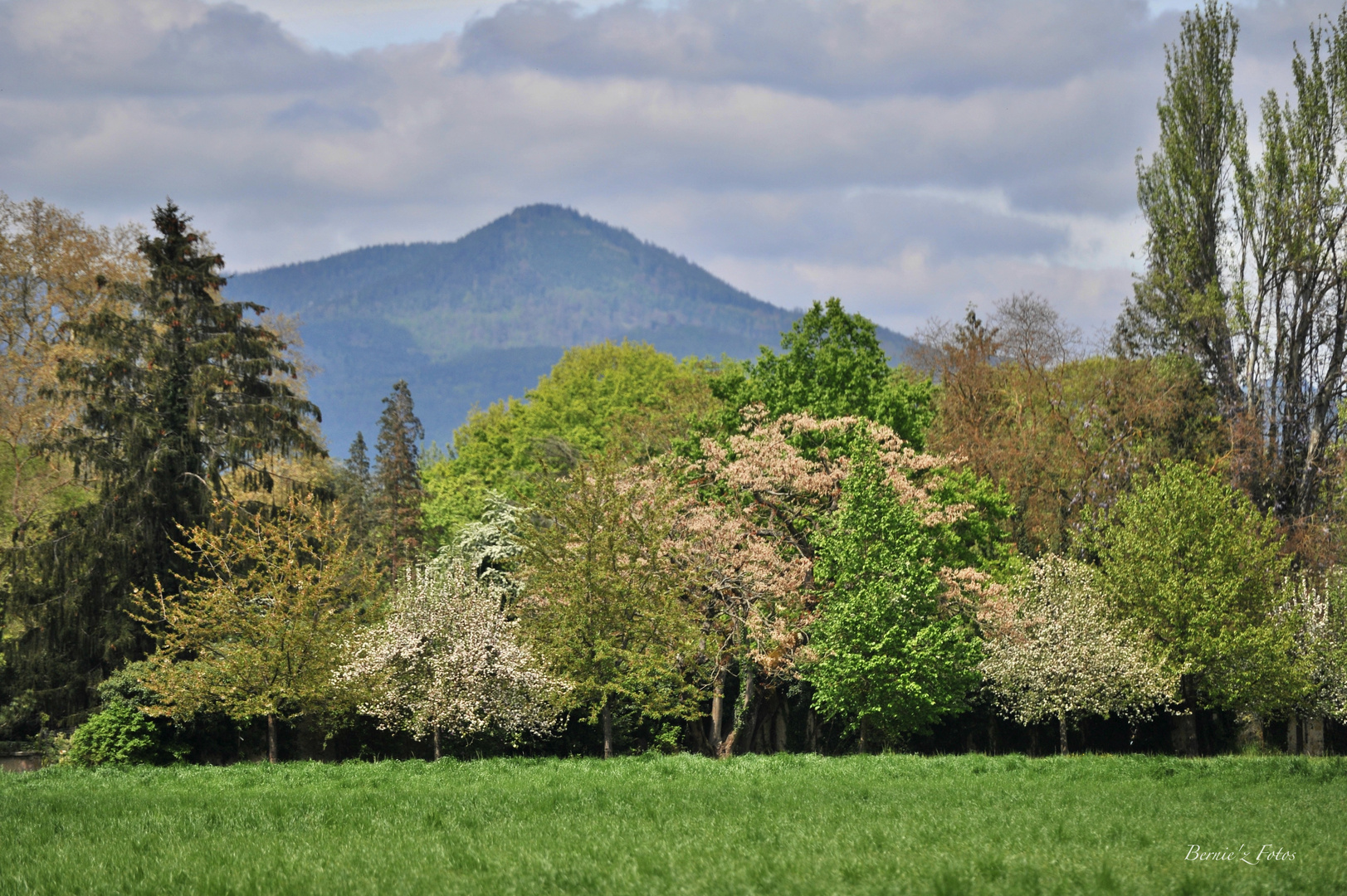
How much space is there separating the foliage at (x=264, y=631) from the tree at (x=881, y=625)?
12.9 metres

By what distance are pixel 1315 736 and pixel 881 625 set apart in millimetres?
19487

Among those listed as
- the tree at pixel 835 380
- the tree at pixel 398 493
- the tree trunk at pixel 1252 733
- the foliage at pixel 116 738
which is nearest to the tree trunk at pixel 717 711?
the tree at pixel 835 380

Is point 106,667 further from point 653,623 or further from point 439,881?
point 439,881

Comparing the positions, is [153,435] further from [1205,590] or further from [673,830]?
[1205,590]

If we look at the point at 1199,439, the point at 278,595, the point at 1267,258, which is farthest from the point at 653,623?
the point at 1267,258

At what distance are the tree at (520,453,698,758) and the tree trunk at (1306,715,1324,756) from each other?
2263cm

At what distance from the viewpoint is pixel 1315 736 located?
3731 centimetres

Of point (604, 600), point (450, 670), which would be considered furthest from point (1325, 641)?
point (450, 670)

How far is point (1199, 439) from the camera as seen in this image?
143 ft

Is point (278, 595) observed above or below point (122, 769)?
above

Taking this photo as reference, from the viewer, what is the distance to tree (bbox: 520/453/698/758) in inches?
1107

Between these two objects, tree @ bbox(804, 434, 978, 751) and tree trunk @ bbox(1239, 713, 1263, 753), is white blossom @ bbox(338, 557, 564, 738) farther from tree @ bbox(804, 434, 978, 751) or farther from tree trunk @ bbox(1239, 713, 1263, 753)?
tree trunk @ bbox(1239, 713, 1263, 753)

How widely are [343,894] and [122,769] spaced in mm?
16543

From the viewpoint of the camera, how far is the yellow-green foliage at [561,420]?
183 feet
